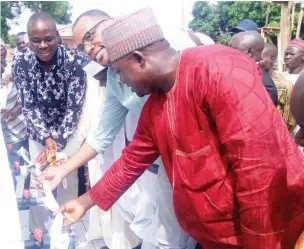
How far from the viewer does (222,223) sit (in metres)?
1.78

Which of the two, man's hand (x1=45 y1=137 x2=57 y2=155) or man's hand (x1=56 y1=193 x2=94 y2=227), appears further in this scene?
man's hand (x1=45 y1=137 x2=57 y2=155)

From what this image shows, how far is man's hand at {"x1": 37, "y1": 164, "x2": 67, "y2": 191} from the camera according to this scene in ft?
7.87

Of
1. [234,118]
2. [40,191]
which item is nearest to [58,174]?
[40,191]

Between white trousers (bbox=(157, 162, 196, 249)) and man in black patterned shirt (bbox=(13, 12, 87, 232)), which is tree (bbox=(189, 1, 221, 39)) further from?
white trousers (bbox=(157, 162, 196, 249))

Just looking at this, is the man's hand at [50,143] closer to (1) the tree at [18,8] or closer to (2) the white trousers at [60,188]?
(2) the white trousers at [60,188]

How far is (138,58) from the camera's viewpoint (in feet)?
5.41

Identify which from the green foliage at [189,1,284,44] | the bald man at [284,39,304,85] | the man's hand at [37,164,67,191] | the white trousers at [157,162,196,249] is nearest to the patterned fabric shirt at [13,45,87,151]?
the man's hand at [37,164,67,191]

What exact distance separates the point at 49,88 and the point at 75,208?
152cm

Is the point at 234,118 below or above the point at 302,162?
above

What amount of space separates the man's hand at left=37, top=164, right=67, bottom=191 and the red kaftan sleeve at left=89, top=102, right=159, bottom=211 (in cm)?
30

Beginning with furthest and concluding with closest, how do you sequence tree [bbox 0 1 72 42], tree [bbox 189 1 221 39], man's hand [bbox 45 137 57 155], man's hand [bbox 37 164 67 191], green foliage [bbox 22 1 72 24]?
1. tree [bbox 189 1 221 39]
2. green foliage [bbox 22 1 72 24]
3. tree [bbox 0 1 72 42]
4. man's hand [bbox 45 137 57 155]
5. man's hand [bbox 37 164 67 191]

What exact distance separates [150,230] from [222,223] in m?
1.02

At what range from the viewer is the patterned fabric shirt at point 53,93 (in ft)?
11.3

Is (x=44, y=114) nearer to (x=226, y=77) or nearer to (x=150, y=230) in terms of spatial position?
(x=150, y=230)
